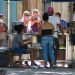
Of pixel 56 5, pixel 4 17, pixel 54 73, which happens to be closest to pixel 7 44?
pixel 4 17

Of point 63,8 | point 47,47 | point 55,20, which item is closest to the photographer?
point 47,47

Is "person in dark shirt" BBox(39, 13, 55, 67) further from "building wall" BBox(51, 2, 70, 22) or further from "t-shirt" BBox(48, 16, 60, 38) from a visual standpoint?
"building wall" BBox(51, 2, 70, 22)

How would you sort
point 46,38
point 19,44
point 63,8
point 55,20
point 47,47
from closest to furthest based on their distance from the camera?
point 46,38 < point 47,47 < point 19,44 < point 55,20 < point 63,8

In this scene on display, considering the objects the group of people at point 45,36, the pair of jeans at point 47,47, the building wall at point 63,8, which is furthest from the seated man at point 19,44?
the building wall at point 63,8

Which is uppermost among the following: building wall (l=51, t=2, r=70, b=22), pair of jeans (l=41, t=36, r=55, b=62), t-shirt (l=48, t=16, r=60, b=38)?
building wall (l=51, t=2, r=70, b=22)

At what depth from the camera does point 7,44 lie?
18.7 m

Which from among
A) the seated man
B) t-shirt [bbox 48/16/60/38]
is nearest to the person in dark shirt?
the seated man

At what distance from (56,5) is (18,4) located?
1832 mm

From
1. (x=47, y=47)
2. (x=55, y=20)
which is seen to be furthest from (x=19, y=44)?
(x=55, y=20)

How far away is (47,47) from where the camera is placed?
1773 centimetres

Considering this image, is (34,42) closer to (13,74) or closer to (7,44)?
(7,44)

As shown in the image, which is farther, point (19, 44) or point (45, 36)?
point (19, 44)

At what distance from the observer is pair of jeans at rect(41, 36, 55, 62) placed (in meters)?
17.6

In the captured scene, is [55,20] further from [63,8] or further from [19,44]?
[63,8]
